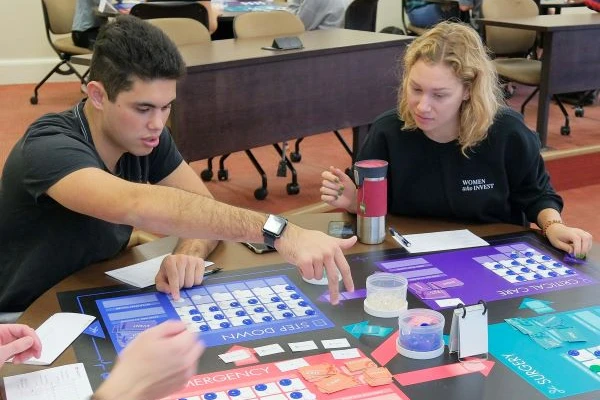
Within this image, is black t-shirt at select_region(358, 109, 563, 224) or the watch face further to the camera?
black t-shirt at select_region(358, 109, 563, 224)

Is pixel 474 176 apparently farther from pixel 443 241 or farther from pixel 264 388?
pixel 264 388

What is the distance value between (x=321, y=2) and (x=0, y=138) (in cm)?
246

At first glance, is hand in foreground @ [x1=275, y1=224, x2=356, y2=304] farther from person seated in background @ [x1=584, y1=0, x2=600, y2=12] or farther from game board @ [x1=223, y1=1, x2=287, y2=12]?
person seated in background @ [x1=584, y1=0, x2=600, y2=12]

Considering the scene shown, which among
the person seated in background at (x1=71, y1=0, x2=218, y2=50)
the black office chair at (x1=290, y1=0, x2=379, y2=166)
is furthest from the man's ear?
the person seated in background at (x1=71, y1=0, x2=218, y2=50)

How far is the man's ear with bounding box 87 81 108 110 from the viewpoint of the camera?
74.7 inches

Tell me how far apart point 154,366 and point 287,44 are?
10.00 ft

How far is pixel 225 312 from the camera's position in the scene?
5.33 ft

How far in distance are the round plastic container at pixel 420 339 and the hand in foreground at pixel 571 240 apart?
602mm

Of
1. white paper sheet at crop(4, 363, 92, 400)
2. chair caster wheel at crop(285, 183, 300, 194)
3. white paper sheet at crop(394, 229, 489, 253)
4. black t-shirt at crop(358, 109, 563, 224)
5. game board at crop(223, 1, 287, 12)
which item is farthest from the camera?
game board at crop(223, 1, 287, 12)

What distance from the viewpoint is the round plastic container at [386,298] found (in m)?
1.61

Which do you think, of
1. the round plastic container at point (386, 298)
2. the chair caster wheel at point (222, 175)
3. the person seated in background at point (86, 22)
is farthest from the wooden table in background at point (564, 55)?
the round plastic container at point (386, 298)

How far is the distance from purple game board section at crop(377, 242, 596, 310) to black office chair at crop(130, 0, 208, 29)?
346 centimetres

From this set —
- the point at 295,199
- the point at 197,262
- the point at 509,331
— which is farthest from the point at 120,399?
the point at 295,199

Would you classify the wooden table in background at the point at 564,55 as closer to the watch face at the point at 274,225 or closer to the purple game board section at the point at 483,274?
the purple game board section at the point at 483,274
